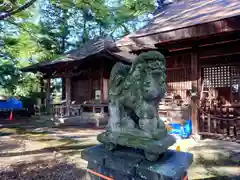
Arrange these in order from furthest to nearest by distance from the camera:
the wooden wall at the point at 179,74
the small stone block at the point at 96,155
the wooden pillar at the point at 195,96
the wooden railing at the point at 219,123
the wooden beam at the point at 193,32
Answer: the wooden wall at the point at 179,74 < the wooden pillar at the point at 195,96 < the wooden railing at the point at 219,123 < the wooden beam at the point at 193,32 < the small stone block at the point at 96,155

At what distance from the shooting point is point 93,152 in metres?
2.88

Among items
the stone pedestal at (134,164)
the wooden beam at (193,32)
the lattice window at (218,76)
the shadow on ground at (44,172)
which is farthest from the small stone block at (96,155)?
the lattice window at (218,76)

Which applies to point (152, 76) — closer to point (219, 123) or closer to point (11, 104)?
point (219, 123)

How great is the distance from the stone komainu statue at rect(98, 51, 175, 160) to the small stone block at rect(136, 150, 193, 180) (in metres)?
0.11

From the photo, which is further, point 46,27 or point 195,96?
point 46,27

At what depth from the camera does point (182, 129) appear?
657cm

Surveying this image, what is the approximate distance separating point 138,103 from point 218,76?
650 cm

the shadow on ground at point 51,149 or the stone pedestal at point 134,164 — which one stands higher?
the stone pedestal at point 134,164

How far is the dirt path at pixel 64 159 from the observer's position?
373cm

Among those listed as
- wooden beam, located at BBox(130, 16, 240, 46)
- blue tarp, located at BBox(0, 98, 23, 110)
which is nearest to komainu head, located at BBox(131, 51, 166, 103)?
wooden beam, located at BBox(130, 16, 240, 46)

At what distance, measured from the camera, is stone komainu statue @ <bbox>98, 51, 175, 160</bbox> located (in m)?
2.40

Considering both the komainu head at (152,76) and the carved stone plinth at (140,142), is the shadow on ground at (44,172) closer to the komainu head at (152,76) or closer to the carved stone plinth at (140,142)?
the carved stone plinth at (140,142)

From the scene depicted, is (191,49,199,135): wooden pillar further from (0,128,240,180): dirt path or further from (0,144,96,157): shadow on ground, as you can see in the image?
(0,144,96,157): shadow on ground

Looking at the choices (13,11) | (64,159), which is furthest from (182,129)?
(13,11)
